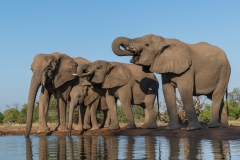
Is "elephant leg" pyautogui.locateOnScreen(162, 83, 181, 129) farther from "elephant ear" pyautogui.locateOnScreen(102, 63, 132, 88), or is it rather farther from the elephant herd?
"elephant ear" pyautogui.locateOnScreen(102, 63, 132, 88)

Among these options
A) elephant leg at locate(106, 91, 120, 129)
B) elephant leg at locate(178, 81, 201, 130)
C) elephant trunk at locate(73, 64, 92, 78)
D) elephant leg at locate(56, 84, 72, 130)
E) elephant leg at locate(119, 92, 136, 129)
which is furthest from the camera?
elephant leg at locate(56, 84, 72, 130)

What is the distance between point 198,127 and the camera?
1266 cm

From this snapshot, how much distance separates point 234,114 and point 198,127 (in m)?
24.1

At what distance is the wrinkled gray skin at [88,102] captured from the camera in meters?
15.9

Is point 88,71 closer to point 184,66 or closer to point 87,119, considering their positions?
point 87,119

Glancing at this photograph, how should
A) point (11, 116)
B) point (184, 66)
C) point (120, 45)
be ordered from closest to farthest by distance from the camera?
point (184, 66) < point (120, 45) < point (11, 116)

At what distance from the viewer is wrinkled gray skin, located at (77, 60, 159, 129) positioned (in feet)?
50.3

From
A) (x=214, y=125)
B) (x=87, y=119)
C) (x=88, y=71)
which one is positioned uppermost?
(x=88, y=71)

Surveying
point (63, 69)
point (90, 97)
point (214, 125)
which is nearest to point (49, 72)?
point (63, 69)

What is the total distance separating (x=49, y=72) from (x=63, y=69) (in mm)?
914

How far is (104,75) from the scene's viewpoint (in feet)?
50.6

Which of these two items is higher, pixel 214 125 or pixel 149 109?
pixel 149 109

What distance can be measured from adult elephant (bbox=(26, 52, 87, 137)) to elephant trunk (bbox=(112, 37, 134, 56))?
9.27 ft

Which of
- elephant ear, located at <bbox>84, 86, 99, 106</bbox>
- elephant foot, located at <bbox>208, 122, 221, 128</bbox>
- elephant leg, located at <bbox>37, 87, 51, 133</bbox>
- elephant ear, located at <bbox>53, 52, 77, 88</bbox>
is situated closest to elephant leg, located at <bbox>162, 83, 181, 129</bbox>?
elephant foot, located at <bbox>208, 122, 221, 128</bbox>
